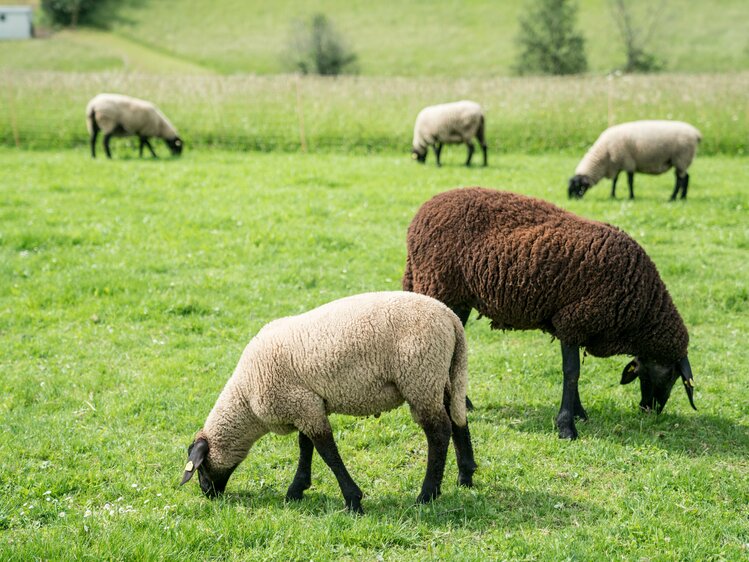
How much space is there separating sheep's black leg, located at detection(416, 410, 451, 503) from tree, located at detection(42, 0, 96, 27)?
6507 centimetres

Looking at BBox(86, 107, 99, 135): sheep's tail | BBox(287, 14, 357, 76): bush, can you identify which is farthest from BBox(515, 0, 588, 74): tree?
BBox(86, 107, 99, 135): sheep's tail

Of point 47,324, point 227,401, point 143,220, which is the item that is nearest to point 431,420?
point 227,401

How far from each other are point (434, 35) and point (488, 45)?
4743 mm

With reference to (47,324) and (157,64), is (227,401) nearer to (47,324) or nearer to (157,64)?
(47,324)

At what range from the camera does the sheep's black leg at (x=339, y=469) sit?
5281mm

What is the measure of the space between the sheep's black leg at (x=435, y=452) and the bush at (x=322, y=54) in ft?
142

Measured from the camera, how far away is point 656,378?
682 centimetres

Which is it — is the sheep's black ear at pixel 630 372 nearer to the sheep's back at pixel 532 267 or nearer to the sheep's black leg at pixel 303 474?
the sheep's back at pixel 532 267

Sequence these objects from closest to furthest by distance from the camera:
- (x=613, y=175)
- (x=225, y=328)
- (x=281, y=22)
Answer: (x=225, y=328)
(x=613, y=175)
(x=281, y=22)

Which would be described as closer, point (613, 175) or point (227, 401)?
point (227, 401)

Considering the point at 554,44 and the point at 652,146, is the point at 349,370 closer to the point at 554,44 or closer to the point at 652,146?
the point at 652,146

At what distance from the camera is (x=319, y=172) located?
16.9m

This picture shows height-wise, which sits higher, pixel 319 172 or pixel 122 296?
pixel 319 172

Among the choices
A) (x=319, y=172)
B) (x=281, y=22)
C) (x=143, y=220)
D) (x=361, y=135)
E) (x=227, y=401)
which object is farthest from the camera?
(x=281, y=22)
